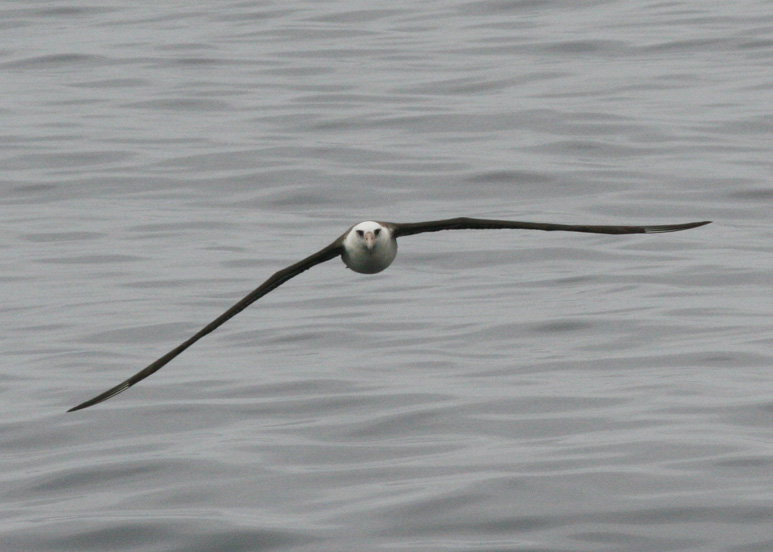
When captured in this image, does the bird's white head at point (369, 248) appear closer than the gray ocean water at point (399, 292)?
Yes

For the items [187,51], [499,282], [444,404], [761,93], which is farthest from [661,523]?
[187,51]

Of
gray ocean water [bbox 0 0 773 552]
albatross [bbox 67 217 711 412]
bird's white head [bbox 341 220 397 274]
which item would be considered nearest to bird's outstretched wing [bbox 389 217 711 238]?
albatross [bbox 67 217 711 412]

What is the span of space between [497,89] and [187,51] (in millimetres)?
9363

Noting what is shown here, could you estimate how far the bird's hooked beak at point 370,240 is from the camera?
11.5m

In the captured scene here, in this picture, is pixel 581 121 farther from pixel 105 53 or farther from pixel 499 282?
pixel 105 53

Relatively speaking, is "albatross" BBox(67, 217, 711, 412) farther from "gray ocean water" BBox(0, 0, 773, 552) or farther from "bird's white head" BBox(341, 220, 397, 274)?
"gray ocean water" BBox(0, 0, 773, 552)

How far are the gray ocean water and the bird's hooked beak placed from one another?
9.56ft

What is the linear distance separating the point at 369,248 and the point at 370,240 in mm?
58

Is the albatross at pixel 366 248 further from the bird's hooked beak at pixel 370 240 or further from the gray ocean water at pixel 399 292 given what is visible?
the gray ocean water at pixel 399 292

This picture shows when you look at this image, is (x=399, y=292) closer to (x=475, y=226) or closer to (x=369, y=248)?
(x=475, y=226)

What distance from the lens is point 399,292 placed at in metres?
21.6

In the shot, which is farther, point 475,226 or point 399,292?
Result: point 399,292

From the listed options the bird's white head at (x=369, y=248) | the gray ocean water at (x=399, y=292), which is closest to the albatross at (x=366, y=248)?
the bird's white head at (x=369, y=248)

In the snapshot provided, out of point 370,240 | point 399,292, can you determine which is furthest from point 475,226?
point 399,292
